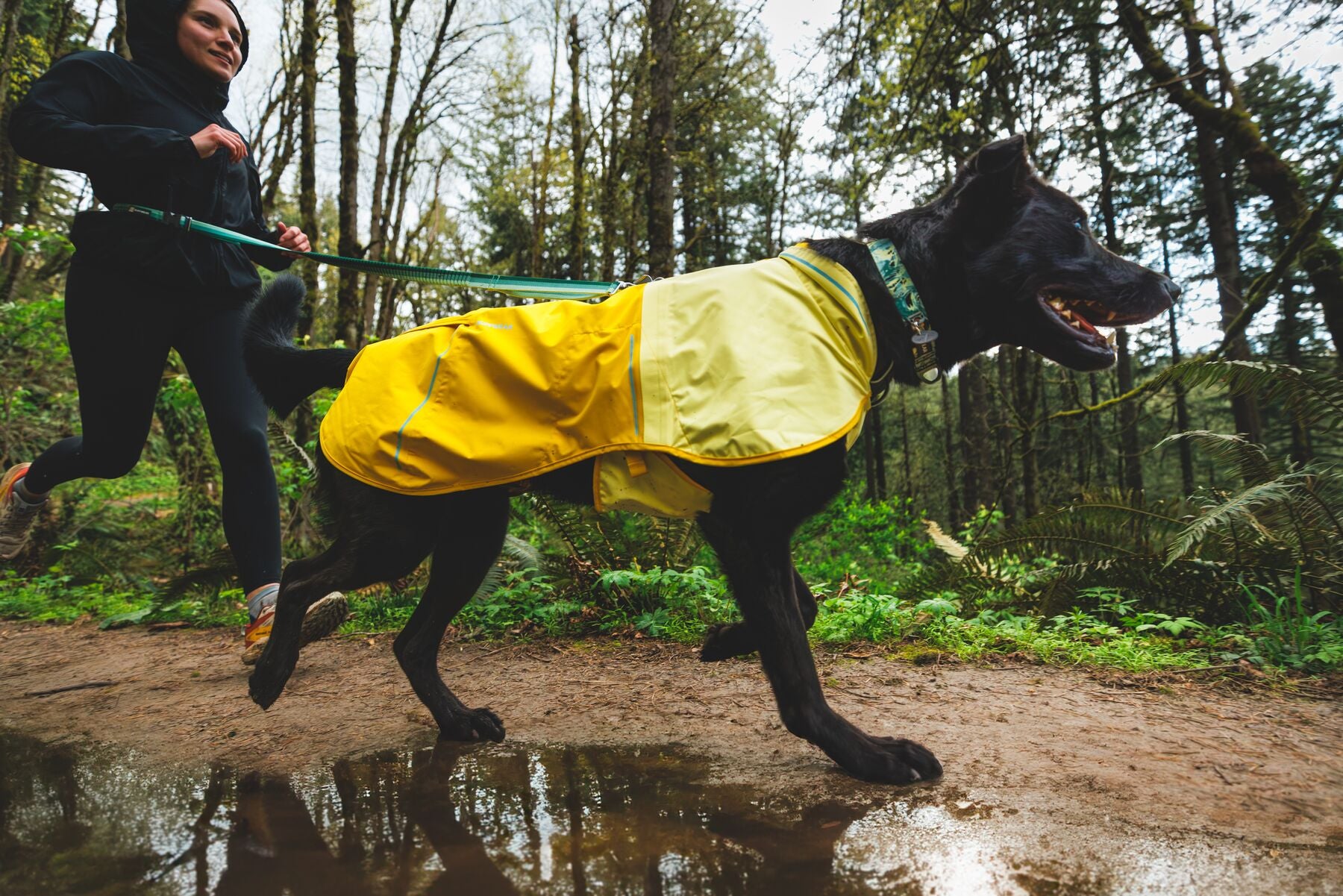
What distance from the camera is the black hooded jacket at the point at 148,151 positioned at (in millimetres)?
2514

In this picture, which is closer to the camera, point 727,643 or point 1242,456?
point 727,643

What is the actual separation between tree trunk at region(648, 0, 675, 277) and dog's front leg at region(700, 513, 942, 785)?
4.01 meters

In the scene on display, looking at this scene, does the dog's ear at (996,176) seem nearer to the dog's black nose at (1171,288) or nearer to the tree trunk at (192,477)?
the dog's black nose at (1171,288)

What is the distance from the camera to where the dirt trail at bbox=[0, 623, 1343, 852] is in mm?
1849

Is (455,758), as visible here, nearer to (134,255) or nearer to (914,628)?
(134,255)

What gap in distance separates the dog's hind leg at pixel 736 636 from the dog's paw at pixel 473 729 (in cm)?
73

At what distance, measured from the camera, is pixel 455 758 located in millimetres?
2256

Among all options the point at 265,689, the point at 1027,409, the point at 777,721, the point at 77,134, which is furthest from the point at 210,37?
the point at 1027,409

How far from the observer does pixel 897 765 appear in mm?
1970

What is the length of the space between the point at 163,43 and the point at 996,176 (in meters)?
3.01

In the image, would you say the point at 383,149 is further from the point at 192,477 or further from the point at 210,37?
the point at 210,37

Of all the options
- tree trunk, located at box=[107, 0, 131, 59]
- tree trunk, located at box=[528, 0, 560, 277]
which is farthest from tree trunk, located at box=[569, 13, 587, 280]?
tree trunk, located at box=[107, 0, 131, 59]

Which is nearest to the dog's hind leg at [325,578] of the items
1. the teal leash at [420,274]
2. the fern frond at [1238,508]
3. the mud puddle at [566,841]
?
the mud puddle at [566,841]

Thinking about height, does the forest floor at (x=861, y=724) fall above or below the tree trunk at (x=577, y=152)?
below
